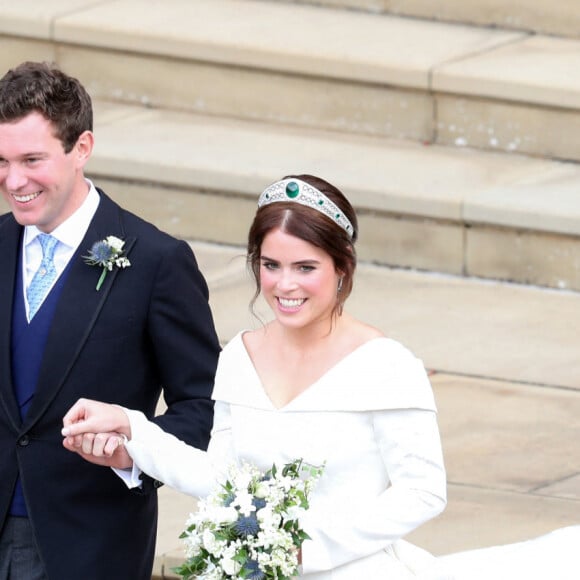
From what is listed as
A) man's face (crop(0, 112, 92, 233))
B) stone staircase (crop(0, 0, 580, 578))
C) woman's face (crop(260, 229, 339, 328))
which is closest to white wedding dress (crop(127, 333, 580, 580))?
woman's face (crop(260, 229, 339, 328))

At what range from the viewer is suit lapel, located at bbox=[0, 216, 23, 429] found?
398 centimetres

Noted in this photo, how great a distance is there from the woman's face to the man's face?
538mm

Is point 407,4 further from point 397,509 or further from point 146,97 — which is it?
point 397,509

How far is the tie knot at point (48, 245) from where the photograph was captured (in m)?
4.06

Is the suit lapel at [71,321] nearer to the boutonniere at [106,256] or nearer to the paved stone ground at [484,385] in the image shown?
the boutonniere at [106,256]

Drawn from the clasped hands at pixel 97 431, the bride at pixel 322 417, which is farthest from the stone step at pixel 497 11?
the clasped hands at pixel 97 431

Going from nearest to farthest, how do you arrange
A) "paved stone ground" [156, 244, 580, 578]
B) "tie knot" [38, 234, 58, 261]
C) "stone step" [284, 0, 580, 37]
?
"tie knot" [38, 234, 58, 261] → "paved stone ground" [156, 244, 580, 578] → "stone step" [284, 0, 580, 37]

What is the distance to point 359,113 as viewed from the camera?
28.1 feet

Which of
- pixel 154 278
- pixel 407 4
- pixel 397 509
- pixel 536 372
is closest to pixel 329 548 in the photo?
pixel 397 509

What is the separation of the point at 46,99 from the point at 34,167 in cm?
16

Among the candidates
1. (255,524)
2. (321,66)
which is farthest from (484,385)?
(255,524)

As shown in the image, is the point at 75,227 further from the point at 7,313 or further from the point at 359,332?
the point at 359,332

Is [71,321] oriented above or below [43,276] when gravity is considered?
below

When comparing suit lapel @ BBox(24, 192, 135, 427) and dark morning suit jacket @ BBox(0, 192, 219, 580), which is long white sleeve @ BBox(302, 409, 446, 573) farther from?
suit lapel @ BBox(24, 192, 135, 427)
